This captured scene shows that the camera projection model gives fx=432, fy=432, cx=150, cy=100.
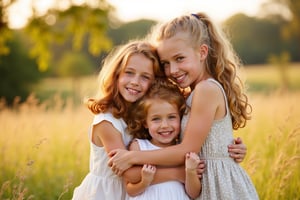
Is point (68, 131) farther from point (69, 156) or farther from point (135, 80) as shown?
point (135, 80)

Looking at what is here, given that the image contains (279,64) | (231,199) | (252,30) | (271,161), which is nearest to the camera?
(231,199)

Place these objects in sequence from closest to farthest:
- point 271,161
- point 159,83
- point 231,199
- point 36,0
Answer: point 231,199 < point 159,83 < point 271,161 < point 36,0

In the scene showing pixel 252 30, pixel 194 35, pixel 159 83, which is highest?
pixel 252 30

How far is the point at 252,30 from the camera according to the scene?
125 ft

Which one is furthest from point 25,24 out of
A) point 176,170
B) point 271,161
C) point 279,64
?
point 279,64

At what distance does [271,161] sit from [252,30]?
1381 inches

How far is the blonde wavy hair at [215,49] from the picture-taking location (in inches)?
122

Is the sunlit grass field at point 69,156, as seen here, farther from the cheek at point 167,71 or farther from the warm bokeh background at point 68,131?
the cheek at point 167,71

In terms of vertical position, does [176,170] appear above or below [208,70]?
below

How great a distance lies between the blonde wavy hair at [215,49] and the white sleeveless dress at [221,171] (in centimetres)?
17

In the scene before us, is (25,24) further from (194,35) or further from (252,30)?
(252,30)

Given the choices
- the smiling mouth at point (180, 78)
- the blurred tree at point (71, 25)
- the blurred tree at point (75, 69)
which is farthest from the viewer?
the blurred tree at point (75, 69)

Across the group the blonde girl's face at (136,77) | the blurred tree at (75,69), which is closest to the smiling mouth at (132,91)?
the blonde girl's face at (136,77)

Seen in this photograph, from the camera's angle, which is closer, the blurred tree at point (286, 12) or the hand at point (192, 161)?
the hand at point (192, 161)
